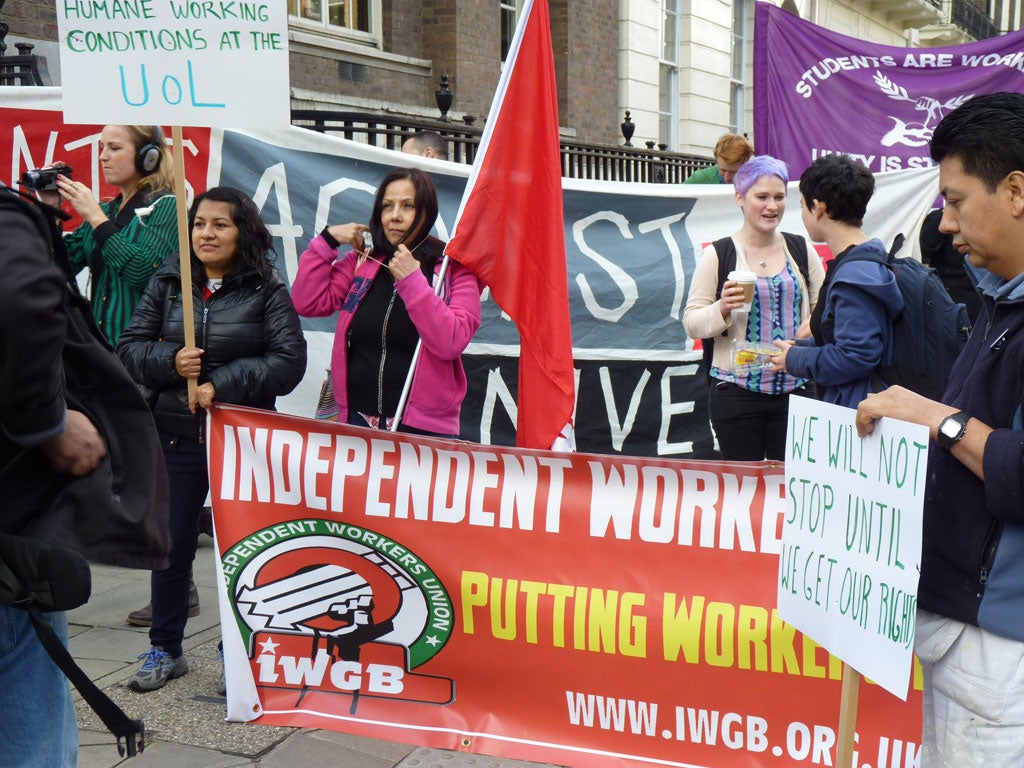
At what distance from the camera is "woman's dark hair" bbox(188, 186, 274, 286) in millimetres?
4125

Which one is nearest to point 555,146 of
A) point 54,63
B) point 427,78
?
point 54,63

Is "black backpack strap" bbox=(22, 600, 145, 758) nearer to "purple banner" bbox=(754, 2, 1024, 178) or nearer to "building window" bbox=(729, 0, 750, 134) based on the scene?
"purple banner" bbox=(754, 2, 1024, 178)

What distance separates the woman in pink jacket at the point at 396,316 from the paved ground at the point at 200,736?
1123 mm

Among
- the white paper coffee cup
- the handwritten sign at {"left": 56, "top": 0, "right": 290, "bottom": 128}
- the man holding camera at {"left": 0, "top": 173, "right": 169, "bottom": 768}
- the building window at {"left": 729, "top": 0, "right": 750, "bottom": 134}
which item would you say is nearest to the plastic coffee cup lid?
the white paper coffee cup

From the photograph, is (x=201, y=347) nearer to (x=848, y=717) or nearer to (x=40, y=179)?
(x=40, y=179)

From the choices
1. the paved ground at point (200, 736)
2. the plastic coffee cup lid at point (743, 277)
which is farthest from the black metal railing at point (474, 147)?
the paved ground at point (200, 736)

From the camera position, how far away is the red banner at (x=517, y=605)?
10.7ft

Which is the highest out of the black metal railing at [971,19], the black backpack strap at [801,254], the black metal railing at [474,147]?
the black metal railing at [971,19]

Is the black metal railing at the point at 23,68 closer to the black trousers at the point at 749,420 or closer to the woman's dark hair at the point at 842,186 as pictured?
the black trousers at the point at 749,420

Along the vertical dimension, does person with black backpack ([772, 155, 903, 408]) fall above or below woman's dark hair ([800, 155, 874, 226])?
below

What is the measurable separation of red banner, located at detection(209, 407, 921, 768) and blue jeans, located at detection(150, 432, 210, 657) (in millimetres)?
420

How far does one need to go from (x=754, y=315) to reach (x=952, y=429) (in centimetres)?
264

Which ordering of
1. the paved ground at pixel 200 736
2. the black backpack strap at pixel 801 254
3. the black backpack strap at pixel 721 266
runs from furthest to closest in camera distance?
the black backpack strap at pixel 801 254
the black backpack strap at pixel 721 266
the paved ground at pixel 200 736

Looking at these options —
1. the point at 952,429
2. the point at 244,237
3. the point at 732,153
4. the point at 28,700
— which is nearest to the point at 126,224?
the point at 244,237
